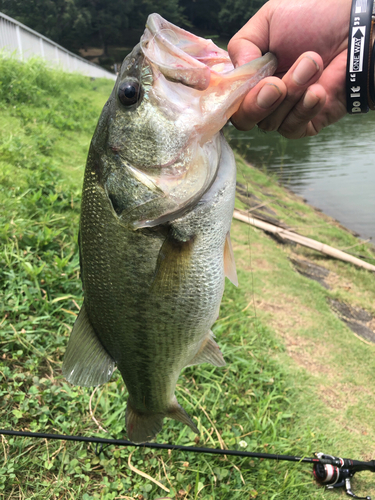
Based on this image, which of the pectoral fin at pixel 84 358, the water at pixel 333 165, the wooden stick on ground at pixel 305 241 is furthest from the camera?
the water at pixel 333 165

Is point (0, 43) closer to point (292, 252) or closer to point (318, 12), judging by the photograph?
point (292, 252)

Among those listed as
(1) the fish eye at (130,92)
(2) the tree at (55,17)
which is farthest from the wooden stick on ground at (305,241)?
(2) the tree at (55,17)

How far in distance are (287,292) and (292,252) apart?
7.07ft

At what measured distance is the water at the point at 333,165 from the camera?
10.3 metres

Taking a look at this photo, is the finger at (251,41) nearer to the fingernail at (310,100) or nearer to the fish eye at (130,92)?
the fingernail at (310,100)

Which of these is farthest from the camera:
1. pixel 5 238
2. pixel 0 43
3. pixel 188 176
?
pixel 0 43

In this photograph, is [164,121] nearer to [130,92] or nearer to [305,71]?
[130,92]

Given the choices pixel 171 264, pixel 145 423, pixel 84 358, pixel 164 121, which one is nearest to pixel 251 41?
pixel 164 121

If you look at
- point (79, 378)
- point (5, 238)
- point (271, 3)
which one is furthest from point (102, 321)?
point (5, 238)

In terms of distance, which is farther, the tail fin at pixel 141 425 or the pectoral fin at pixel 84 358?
the tail fin at pixel 141 425

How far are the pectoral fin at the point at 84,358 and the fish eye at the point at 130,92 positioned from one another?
819 millimetres

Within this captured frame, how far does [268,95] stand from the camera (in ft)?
4.35

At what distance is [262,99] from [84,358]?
121cm

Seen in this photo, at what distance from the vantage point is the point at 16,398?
2295 mm
